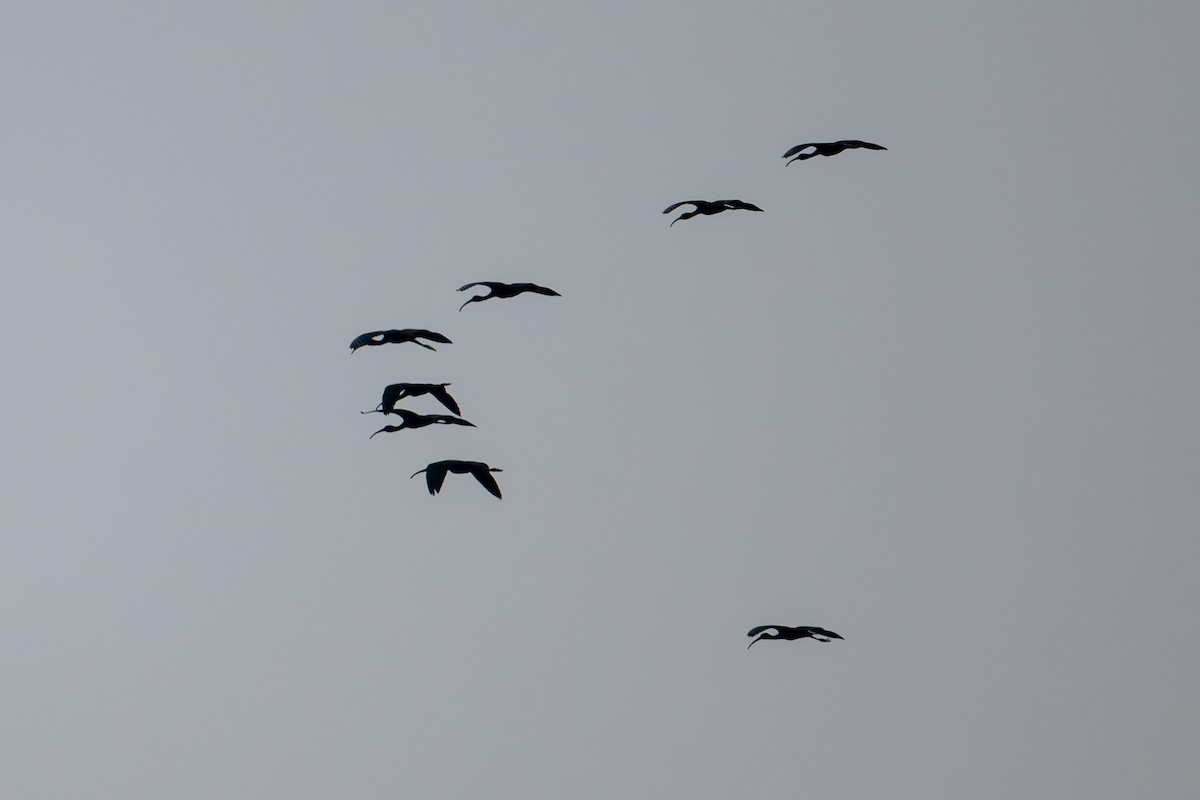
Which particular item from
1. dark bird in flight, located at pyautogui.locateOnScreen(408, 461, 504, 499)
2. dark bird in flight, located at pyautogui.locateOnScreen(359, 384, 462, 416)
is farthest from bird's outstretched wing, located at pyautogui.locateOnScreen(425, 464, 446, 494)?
dark bird in flight, located at pyautogui.locateOnScreen(359, 384, 462, 416)

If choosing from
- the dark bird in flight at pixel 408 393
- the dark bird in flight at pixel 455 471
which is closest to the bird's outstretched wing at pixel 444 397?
the dark bird in flight at pixel 408 393

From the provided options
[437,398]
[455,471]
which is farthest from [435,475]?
[437,398]

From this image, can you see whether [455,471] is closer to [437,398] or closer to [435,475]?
[435,475]

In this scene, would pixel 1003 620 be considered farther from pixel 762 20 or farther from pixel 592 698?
pixel 762 20

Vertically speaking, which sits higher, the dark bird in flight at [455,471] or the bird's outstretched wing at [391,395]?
the bird's outstretched wing at [391,395]

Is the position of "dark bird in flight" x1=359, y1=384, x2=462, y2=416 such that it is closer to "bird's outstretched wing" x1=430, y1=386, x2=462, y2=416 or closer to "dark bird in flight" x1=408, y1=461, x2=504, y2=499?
"bird's outstretched wing" x1=430, y1=386, x2=462, y2=416

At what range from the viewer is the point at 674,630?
315 centimetres

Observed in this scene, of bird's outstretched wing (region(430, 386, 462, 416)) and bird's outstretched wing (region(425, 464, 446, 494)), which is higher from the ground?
bird's outstretched wing (region(430, 386, 462, 416))

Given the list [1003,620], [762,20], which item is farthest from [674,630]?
[762,20]

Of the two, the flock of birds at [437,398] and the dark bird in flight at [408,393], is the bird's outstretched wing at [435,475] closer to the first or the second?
the flock of birds at [437,398]

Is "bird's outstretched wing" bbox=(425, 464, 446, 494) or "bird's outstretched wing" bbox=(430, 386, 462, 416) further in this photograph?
"bird's outstretched wing" bbox=(430, 386, 462, 416)

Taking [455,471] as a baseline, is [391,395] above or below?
above

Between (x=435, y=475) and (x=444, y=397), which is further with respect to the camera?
(x=444, y=397)

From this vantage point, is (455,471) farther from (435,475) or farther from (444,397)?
(444,397)
